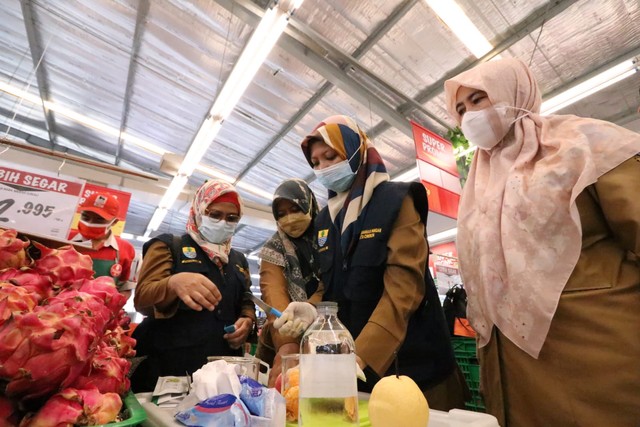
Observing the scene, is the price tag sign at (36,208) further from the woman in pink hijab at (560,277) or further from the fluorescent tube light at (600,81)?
the fluorescent tube light at (600,81)

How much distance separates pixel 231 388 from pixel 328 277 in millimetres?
658

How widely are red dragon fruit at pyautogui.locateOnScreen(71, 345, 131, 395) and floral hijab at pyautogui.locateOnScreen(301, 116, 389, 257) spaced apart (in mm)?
745

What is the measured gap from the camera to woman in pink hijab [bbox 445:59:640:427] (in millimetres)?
934

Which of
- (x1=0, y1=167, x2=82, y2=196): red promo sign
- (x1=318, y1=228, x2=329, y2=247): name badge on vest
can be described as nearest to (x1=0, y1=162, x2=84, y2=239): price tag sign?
(x1=0, y1=167, x2=82, y2=196): red promo sign

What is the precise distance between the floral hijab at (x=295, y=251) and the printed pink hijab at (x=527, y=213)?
67cm

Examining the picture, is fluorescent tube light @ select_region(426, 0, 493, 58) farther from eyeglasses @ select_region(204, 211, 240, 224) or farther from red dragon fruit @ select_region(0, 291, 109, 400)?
red dragon fruit @ select_region(0, 291, 109, 400)

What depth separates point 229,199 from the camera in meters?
1.81

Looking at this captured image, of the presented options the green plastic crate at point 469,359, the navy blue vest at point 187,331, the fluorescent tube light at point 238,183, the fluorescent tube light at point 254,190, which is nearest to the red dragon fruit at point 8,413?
the navy blue vest at point 187,331

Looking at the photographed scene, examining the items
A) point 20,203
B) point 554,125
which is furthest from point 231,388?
point 554,125

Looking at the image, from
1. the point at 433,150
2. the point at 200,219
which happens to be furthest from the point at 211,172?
the point at 200,219

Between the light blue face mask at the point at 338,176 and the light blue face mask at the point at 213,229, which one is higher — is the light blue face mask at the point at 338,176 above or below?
above

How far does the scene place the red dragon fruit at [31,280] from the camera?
66cm

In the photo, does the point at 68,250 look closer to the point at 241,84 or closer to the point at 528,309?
the point at 528,309

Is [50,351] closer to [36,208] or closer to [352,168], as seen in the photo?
[36,208]
